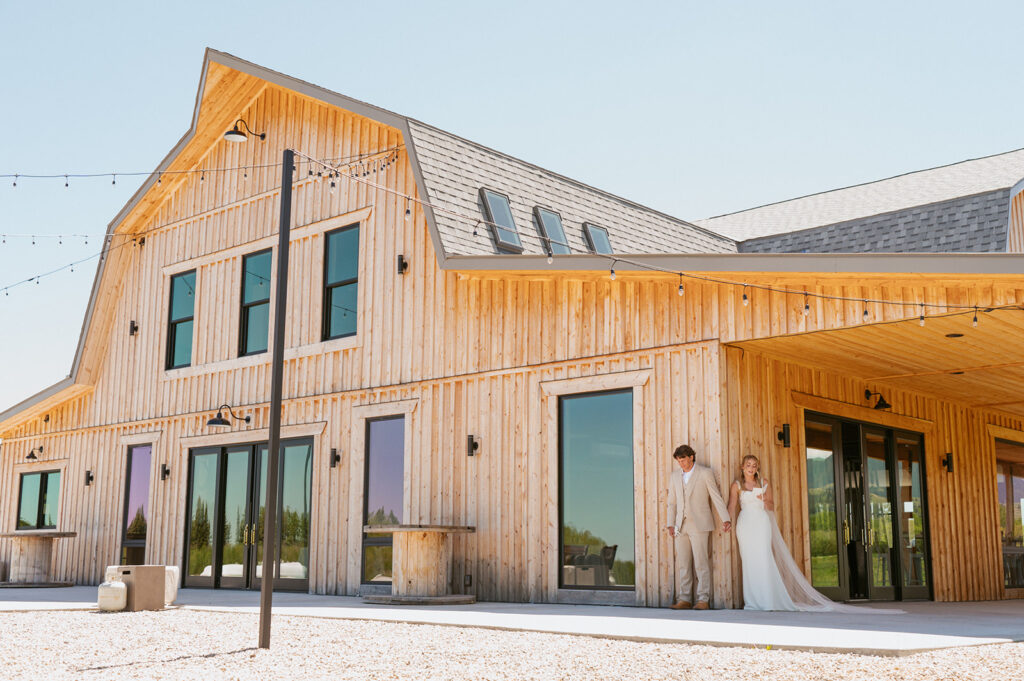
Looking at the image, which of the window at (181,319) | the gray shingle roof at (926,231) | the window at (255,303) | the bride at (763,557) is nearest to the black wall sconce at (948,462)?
the gray shingle roof at (926,231)

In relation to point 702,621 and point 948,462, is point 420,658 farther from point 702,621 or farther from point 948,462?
point 948,462

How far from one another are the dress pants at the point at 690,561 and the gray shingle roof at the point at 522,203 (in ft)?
12.0

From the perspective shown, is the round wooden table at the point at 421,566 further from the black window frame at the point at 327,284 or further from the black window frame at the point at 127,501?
the black window frame at the point at 127,501

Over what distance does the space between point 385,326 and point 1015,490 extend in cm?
930

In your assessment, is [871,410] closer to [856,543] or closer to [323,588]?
[856,543]

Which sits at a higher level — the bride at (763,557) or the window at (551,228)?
the window at (551,228)

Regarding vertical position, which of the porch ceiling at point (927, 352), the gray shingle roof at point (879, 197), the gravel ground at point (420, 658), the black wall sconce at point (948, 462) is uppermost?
the gray shingle roof at point (879, 197)

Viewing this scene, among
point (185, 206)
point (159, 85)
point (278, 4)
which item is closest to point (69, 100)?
point (159, 85)

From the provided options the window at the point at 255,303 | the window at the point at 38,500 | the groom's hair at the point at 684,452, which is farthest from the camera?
the window at the point at 38,500

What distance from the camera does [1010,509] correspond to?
14.6m

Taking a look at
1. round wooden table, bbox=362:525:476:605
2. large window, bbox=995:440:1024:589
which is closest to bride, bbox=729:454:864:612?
round wooden table, bbox=362:525:476:605

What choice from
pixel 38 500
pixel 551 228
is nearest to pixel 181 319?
pixel 38 500

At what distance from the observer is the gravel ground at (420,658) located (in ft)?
16.7

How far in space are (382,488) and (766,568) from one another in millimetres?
4658
